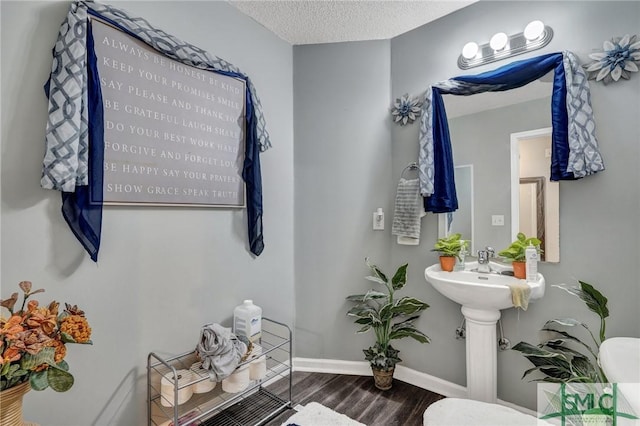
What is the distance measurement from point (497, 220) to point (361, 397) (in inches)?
56.3

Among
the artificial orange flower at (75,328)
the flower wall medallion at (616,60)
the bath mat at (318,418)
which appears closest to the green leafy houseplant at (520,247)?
the flower wall medallion at (616,60)

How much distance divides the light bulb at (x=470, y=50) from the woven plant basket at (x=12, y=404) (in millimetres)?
2617

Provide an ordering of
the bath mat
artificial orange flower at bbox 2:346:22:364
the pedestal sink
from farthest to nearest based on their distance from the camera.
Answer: the bath mat, the pedestal sink, artificial orange flower at bbox 2:346:22:364

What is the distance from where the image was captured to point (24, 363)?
0.96m

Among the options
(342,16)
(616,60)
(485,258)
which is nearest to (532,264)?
(485,258)

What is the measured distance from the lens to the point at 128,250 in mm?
1507

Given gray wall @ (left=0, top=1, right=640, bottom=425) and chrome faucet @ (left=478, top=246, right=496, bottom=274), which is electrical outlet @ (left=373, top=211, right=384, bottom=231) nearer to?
gray wall @ (left=0, top=1, right=640, bottom=425)

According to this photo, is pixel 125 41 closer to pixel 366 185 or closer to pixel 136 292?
pixel 136 292

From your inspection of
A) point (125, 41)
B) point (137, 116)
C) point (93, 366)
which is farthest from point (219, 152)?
point (93, 366)

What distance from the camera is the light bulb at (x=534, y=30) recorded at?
5.59 feet

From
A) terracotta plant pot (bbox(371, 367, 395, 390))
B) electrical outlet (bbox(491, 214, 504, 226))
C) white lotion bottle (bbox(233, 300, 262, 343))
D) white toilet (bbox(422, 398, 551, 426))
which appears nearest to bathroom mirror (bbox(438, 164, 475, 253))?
electrical outlet (bbox(491, 214, 504, 226))

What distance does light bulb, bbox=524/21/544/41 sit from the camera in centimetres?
170

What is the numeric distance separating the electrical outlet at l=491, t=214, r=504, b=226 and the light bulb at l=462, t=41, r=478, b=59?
3.31 feet

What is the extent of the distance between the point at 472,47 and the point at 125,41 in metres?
1.95
